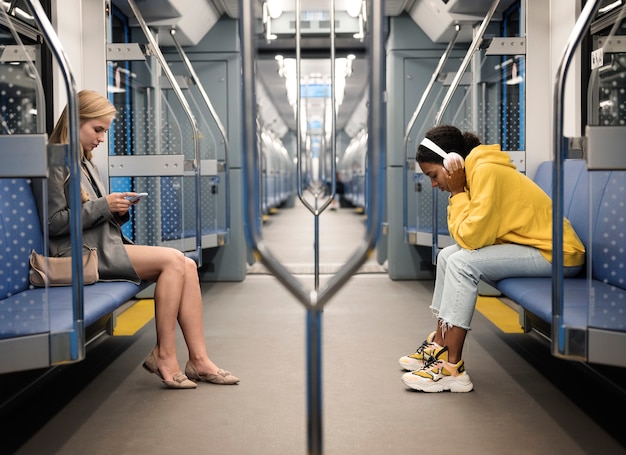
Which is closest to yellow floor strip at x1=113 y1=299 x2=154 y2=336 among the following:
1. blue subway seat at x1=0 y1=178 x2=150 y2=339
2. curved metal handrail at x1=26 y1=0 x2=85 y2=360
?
blue subway seat at x1=0 y1=178 x2=150 y2=339

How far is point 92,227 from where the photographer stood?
2863 mm

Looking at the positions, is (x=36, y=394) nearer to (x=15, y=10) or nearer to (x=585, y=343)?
(x=15, y=10)

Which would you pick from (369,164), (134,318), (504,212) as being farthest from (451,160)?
(134,318)

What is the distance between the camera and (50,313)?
2256 mm

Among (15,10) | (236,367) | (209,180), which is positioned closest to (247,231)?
(236,367)

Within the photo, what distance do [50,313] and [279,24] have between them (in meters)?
5.00

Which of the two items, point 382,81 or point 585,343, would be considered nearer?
point 382,81

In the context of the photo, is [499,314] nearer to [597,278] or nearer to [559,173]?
[597,278]

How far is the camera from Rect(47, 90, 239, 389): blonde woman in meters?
2.87

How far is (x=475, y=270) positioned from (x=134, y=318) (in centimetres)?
240

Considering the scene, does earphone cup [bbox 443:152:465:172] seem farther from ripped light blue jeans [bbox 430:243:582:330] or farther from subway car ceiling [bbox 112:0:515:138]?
subway car ceiling [bbox 112:0:515:138]

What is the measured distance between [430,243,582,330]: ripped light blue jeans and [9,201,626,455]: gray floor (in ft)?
1.16

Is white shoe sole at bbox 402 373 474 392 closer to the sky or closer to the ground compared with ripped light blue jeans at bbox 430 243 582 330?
closer to the ground

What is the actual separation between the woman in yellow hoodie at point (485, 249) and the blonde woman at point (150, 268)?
0.93 metres
